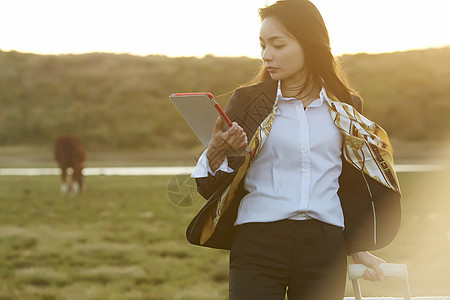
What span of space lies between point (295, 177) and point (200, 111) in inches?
15.1

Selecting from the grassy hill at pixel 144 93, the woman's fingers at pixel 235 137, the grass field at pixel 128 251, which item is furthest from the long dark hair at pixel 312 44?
the grassy hill at pixel 144 93

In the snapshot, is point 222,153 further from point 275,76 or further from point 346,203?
point 346,203

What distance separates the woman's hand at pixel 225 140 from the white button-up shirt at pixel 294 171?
0.05m

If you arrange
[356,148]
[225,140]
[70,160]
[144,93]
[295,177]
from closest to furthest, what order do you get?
[225,140], [295,177], [356,148], [70,160], [144,93]

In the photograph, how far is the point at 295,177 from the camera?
219cm

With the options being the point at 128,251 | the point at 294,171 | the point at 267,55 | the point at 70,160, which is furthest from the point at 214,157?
the point at 70,160

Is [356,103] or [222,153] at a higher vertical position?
[356,103]

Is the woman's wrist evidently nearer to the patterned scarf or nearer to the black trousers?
the patterned scarf

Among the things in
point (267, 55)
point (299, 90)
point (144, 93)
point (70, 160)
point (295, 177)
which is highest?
point (267, 55)

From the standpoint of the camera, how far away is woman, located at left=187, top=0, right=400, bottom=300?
2156 mm

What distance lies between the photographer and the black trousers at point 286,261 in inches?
84.3

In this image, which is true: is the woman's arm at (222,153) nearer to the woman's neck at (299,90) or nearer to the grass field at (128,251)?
the woman's neck at (299,90)

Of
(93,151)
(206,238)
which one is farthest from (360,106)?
(93,151)

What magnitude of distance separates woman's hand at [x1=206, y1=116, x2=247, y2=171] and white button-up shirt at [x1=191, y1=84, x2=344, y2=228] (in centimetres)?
5
